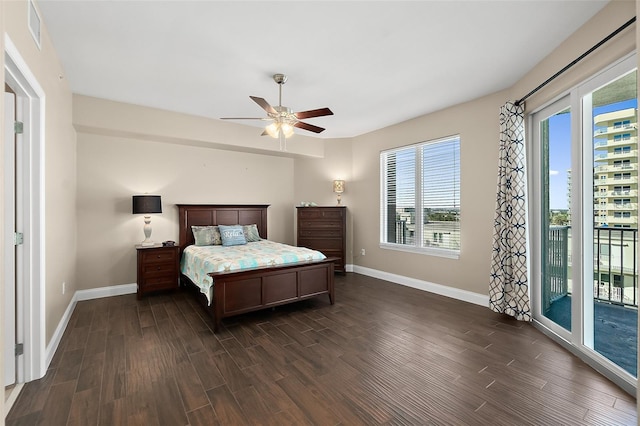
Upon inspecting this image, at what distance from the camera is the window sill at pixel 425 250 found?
436 centimetres

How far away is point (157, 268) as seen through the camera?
175 inches

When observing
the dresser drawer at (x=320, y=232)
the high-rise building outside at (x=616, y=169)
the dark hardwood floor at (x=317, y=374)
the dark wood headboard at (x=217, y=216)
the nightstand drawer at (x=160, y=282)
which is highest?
the high-rise building outside at (x=616, y=169)

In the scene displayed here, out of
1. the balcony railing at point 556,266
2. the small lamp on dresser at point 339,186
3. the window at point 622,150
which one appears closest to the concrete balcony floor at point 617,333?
the balcony railing at point 556,266

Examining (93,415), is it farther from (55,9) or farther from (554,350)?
(554,350)

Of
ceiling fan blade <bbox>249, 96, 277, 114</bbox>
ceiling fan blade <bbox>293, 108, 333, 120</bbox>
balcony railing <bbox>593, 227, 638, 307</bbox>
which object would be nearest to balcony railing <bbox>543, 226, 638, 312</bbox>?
balcony railing <bbox>593, 227, 638, 307</bbox>

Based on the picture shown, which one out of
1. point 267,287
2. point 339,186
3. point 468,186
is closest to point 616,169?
point 468,186

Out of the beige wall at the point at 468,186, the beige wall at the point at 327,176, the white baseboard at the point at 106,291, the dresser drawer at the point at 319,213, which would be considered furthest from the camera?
the beige wall at the point at 327,176

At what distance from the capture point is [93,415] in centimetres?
187

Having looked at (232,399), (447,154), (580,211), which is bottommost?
(232,399)

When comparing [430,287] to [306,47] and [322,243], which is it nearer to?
[322,243]

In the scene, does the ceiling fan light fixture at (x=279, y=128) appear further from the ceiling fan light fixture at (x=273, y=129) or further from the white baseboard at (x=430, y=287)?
the white baseboard at (x=430, y=287)

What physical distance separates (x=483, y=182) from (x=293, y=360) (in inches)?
132

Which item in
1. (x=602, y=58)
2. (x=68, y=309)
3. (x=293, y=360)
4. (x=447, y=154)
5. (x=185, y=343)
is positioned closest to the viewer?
(x=602, y=58)

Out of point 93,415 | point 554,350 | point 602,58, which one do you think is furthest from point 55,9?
point 554,350
